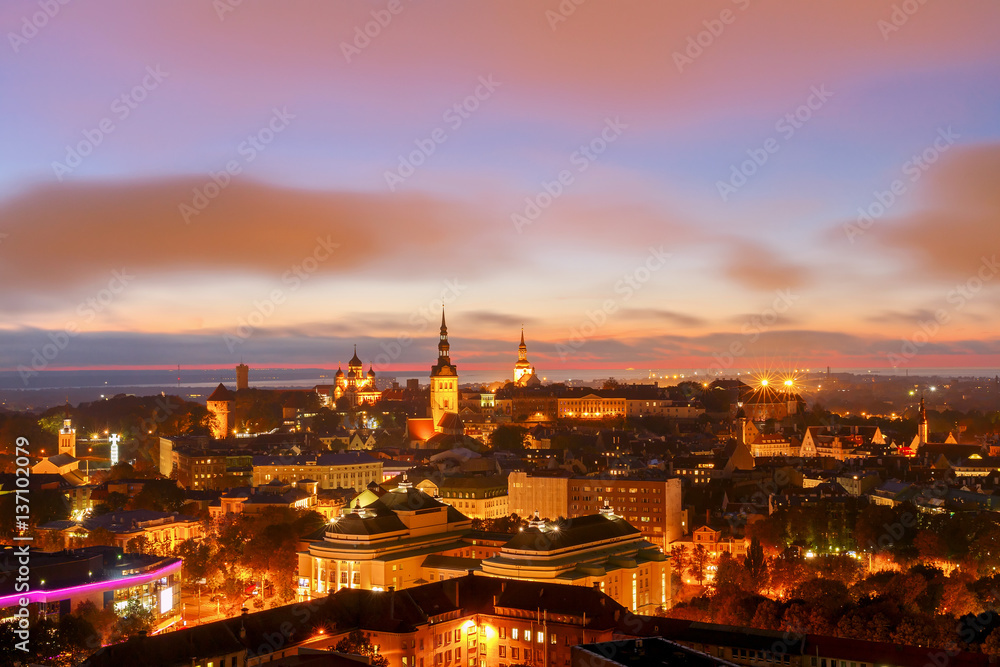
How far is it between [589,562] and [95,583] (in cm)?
1872

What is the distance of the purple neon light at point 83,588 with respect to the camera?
39.9 meters

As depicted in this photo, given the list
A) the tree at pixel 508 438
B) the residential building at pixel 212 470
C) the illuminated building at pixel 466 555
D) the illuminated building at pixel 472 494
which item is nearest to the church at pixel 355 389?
the tree at pixel 508 438

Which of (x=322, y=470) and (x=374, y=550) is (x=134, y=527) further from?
(x=322, y=470)

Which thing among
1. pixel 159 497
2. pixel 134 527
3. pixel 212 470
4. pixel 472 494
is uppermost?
pixel 212 470

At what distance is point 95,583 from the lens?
4241 centimetres

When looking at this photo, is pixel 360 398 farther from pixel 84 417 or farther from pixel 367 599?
pixel 367 599

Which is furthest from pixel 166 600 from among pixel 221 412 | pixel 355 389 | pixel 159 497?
pixel 355 389

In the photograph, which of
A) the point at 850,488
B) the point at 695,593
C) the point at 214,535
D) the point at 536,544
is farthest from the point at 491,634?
the point at 850,488

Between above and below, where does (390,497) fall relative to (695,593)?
above

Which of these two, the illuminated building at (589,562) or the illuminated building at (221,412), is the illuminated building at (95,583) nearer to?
the illuminated building at (589,562)

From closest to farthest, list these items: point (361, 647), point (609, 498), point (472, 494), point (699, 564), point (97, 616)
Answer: point (361, 647), point (97, 616), point (699, 564), point (609, 498), point (472, 494)

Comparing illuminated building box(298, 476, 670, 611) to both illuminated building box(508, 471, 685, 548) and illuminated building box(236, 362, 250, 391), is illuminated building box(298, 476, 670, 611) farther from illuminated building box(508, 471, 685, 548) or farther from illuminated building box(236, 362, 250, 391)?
illuminated building box(236, 362, 250, 391)

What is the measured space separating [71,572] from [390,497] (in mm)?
17245

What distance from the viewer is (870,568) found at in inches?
2010
